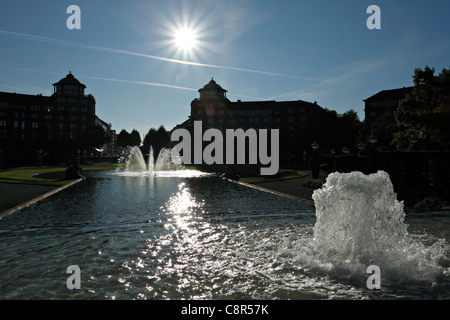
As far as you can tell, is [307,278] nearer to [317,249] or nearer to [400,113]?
[317,249]

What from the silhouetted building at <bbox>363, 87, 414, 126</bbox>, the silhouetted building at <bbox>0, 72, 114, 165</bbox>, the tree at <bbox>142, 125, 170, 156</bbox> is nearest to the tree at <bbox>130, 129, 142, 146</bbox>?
the tree at <bbox>142, 125, 170, 156</bbox>

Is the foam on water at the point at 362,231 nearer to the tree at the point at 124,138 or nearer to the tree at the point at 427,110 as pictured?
the tree at the point at 427,110

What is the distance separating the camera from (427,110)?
1340 inches

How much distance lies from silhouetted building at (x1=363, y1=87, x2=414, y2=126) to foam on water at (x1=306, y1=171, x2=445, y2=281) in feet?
352

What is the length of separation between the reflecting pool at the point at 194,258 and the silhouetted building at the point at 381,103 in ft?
344

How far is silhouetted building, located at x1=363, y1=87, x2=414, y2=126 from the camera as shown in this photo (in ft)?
350

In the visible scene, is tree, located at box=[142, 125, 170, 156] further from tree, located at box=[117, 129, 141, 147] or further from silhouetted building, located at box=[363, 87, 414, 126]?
silhouetted building, located at box=[363, 87, 414, 126]

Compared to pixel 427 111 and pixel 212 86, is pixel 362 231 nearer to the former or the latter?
pixel 427 111

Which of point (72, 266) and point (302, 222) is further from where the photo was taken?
point (302, 222)

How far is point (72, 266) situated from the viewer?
292 inches

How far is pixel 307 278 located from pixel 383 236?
2743 millimetres

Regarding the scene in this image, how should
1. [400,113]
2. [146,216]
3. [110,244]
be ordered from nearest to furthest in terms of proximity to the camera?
[110,244] → [146,216] → [400,113]
